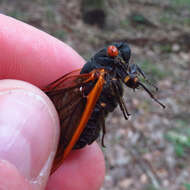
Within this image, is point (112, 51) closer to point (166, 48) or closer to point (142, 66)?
point (142, 66)

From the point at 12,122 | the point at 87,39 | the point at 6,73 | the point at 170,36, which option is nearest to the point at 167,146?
the point at 6,73

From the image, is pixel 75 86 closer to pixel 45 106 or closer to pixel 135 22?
pixel 45 106

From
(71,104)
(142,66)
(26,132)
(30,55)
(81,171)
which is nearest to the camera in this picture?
(26,132)

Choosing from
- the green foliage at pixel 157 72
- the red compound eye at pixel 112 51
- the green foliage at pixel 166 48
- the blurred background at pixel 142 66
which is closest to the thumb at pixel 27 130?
the red compound eye at pixel 112 51

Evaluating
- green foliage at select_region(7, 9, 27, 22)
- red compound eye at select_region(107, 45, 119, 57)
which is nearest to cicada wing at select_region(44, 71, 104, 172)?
red compound eye at select_region(107, 45, 119, 57)

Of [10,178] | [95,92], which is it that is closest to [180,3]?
[95,92]
